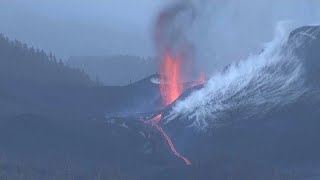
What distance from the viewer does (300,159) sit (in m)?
183

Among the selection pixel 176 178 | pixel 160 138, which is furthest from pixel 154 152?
pixel 176 178

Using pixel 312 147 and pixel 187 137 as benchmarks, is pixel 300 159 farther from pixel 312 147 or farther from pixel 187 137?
pixel 187 137

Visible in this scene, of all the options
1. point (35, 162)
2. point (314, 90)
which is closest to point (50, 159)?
point (35, 162)

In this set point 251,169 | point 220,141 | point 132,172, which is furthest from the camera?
point 220,141

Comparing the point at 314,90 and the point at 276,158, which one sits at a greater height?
the point at 314,90

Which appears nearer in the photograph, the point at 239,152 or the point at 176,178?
the point at 176,178

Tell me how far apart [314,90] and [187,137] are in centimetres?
2196

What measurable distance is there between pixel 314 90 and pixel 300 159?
19.9m

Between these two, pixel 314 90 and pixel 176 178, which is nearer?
pixel 176 178

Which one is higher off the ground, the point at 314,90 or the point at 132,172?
the point at 314,90

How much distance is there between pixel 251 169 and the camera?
172000 mm

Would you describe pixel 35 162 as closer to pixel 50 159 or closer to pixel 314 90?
pixel 50 159

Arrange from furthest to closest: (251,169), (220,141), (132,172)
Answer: (220,141) < (132,172) < (251,169)

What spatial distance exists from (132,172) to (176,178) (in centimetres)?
964
